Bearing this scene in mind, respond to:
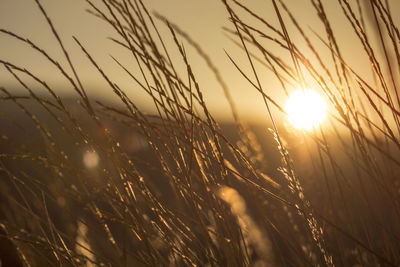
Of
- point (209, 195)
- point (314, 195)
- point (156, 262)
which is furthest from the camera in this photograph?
point (314, 195)

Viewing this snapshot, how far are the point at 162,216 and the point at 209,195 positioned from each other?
244 mm

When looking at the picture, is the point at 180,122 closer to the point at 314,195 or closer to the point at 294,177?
the point at 294,177

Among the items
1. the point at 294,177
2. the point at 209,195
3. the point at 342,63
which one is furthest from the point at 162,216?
the point at 342,63

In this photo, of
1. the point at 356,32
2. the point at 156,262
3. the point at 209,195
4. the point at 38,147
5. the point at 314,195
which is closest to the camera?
the point at 356,32

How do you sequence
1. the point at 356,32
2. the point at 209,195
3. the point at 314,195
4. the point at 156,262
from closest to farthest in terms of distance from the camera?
the point at 356,32, the point at 209,195, the point at 156,262, the point at 314,195

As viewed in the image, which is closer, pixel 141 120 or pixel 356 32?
pixel 356 32

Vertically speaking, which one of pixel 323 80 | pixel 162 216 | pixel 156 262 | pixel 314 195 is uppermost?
pixel 314 195

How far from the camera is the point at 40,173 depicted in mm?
1290

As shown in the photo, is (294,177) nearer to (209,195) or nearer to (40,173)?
(209,195)

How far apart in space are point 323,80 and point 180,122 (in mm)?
336

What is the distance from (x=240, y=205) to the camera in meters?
1.05

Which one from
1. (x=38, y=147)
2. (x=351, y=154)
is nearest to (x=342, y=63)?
(x=351, y=154)

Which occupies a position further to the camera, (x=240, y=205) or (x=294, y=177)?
(x=240, y=205)

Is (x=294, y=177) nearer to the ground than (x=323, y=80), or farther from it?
nearer to the ground
